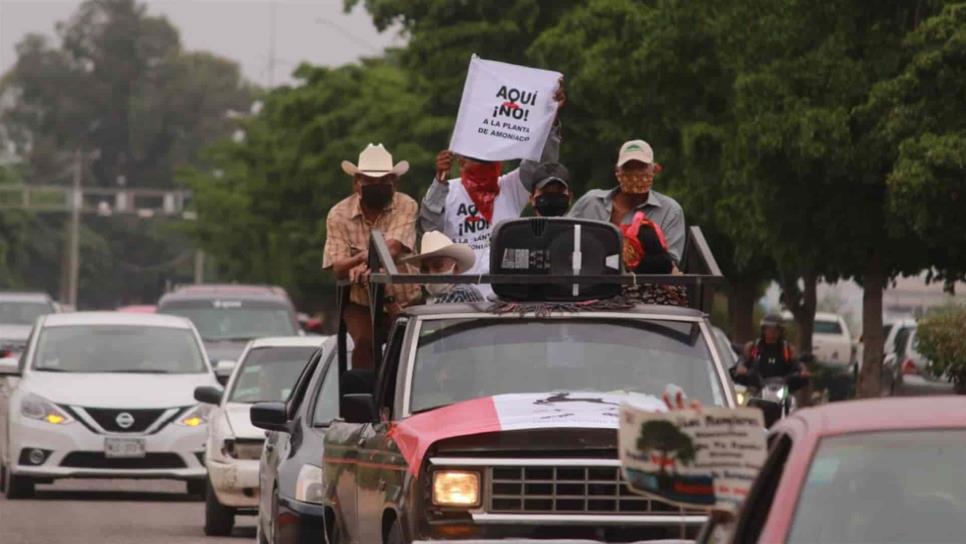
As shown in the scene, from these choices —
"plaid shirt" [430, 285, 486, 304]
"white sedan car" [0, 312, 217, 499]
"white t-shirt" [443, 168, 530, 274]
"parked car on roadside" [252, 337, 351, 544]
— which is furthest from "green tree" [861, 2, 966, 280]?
"plaid shirt" [430, 285, 486, 304]

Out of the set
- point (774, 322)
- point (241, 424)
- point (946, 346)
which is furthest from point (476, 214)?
point (946, 346)

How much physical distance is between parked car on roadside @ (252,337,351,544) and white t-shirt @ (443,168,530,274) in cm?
105

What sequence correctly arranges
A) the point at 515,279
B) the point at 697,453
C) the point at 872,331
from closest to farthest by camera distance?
the point at 697,453
the point at 515,279
the point at 872,331

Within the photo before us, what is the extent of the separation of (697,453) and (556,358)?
Answer: 13.3 ft

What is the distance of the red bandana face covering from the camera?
12.9 meters

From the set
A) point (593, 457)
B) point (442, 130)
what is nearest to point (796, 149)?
point (593, 457)

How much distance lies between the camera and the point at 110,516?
19.0m

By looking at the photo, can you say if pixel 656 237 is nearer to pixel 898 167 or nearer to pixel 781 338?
pixel 781 338

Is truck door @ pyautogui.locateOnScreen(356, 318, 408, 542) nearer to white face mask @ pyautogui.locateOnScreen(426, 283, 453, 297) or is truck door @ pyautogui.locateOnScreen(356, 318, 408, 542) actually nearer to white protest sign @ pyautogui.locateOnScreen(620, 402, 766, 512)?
white face mask @ pyautogui.locateOnScreen(426, 283, 453, 297)

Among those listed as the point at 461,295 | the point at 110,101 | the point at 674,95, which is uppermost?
the point at 110,101

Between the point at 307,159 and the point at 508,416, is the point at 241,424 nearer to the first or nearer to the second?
the point at 508,416

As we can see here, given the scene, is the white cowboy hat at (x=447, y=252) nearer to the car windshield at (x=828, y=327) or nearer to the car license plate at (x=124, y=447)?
the car license plate at (x=124, y=447)

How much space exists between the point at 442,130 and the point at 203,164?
12022cm

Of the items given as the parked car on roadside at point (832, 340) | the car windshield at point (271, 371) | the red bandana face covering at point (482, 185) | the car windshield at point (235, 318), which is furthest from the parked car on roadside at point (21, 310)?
the red bandana face covering at point (482, 185)
